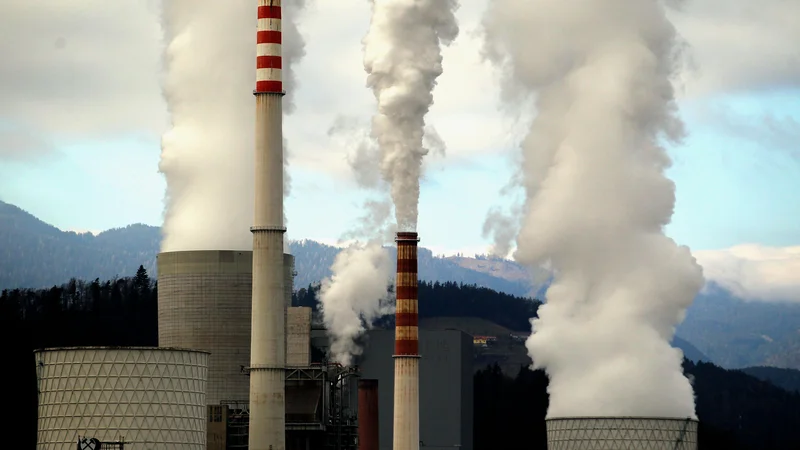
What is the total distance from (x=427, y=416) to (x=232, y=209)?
21.1m

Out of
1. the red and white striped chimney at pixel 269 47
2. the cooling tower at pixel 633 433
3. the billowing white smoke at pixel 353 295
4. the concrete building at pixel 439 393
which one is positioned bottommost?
the cooling tower at pixel 633 433

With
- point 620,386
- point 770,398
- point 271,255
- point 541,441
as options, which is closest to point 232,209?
point 271,255

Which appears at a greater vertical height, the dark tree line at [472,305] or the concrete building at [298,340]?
the dark tree line at [472,305]

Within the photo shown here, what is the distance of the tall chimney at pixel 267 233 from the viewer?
5878cm

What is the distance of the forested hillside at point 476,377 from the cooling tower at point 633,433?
34.9 meters

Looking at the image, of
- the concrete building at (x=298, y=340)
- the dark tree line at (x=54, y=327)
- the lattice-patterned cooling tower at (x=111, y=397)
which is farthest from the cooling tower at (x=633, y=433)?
the dark tree line at (x=54, y=327)

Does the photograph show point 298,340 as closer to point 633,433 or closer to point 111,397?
point 111,397

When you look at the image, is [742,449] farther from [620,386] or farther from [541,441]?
[620,386]

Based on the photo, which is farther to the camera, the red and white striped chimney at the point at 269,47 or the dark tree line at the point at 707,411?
the dark tree line at the point at 707,411

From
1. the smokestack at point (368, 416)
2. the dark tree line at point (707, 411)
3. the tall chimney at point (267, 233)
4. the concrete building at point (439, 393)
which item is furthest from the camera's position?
the dark tree line at point (707, 411)

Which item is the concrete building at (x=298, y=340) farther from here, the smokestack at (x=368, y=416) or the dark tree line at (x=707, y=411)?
the dark tree line at (x=707, y=411)

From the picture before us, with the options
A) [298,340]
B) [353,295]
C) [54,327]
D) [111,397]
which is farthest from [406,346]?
[54,327]

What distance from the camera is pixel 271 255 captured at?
194 ft

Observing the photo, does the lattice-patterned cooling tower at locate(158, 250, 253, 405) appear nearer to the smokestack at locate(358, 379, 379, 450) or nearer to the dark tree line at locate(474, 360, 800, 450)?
the smokestack at locate(358, 379, 379, 450)
